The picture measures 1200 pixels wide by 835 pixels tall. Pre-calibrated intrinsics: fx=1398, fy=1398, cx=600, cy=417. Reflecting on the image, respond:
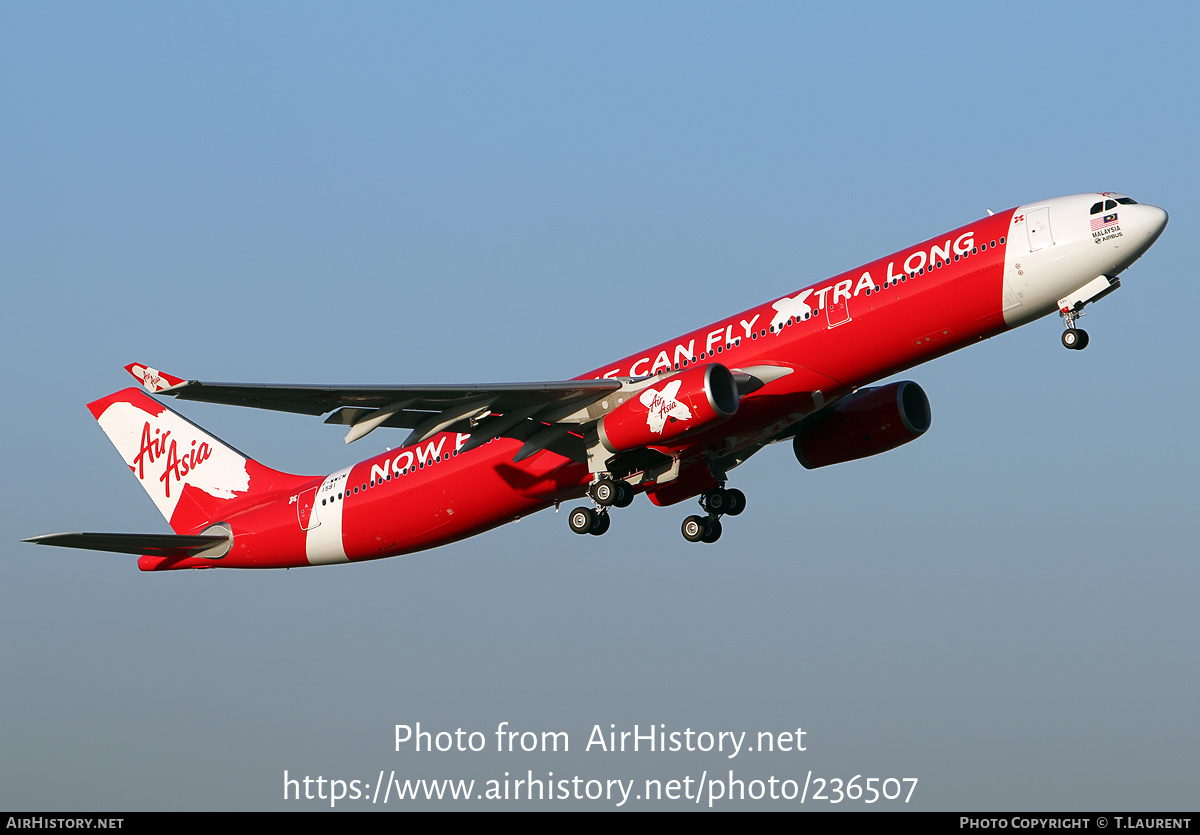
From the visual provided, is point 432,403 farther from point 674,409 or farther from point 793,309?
point 793,309

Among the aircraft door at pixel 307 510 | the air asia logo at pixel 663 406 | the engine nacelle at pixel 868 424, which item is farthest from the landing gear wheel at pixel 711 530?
the aircraft door at pixel 307 510

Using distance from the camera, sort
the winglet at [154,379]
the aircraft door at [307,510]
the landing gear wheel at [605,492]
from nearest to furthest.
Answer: the winglet at [154,379], the landing gear wheel at [605,492], the aircraft door at [307,510]

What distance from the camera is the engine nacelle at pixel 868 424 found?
35.9 meters

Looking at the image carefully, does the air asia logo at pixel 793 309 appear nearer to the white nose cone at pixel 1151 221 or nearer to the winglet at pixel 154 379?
the white nose cone at pixel 1151 221

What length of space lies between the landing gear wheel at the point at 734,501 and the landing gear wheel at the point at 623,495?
4.33 m

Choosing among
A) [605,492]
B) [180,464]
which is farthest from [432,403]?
[180,464]

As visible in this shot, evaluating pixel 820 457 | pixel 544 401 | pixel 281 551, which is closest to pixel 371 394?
pixel 544 401

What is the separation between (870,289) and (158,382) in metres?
15.4

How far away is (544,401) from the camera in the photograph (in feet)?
107

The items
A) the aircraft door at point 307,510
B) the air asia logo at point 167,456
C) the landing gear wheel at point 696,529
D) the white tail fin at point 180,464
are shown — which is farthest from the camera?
the air asia logo at point 167,456

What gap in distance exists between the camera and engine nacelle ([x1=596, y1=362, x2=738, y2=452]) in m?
30.4

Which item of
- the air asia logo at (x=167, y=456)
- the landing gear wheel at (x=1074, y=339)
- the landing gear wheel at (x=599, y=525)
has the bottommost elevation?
the landing gear wheel at (x=599, y=525)

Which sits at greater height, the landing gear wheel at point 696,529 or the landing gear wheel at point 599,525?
the landing gear wheel at point 696,529

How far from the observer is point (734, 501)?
37438 mm
